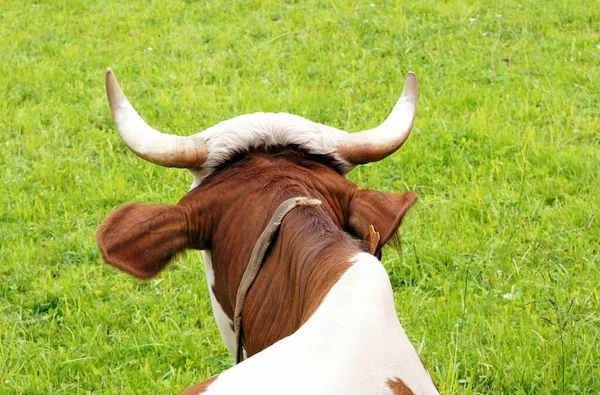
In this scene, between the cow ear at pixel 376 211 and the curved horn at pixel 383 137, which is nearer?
the cow ear at pixel 376 211

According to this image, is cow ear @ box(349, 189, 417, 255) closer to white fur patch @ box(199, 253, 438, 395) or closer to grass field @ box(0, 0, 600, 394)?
white fur patch @ box(199, 253, 438, 395)

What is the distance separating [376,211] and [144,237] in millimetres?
767

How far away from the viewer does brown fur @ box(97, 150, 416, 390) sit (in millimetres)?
2762

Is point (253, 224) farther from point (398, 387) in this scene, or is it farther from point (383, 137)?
point (398, 387)

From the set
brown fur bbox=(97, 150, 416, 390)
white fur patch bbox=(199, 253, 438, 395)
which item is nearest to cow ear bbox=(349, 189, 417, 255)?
brown fur bbox=(97, 150, 416, 390)

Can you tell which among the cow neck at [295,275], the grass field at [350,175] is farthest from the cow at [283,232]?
the grass field at [350,175]

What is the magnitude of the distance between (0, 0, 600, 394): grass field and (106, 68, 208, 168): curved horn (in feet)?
5.05

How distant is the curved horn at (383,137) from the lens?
3262 mm

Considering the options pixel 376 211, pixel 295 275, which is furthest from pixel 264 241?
pixel 376 211

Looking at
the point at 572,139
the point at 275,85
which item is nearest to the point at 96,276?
the point at 275,85

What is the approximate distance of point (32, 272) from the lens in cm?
546

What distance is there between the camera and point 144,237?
300 centimetres

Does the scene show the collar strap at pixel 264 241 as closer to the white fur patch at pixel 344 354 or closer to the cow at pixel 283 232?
the cow at pixel 283 232

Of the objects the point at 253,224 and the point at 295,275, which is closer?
the point at 295,275
